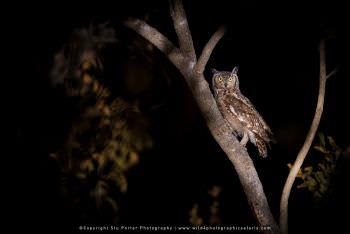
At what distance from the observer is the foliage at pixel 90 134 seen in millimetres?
2451

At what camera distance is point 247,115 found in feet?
13.1

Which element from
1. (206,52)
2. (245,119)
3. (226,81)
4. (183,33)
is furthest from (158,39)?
(226,81)

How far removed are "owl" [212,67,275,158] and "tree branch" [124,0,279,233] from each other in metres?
1.34

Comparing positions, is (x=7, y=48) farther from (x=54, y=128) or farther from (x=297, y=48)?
(x=297, y=48)

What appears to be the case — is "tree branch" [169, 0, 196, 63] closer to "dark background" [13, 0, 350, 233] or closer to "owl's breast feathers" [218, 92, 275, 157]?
"dark background" [13, 0, 350, 233]

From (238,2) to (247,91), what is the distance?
3.82 meters

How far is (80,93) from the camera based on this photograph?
2637mm

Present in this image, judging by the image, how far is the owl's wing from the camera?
3.93 metres

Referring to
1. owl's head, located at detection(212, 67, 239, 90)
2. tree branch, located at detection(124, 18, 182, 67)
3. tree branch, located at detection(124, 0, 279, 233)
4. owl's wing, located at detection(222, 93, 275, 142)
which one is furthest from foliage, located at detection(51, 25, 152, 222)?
owl's head, located at detection(212, 67, 239, 90)

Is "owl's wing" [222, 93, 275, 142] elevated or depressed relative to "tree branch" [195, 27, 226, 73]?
depressed

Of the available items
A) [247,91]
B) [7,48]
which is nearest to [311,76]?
[247,91]

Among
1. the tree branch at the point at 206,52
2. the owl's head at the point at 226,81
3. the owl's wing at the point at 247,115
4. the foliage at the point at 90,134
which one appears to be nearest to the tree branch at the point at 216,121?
the tree branch at the point at 206,52

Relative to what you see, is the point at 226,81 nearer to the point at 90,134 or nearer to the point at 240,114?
the point at 240,114

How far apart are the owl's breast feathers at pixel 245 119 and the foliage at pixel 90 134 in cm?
149
